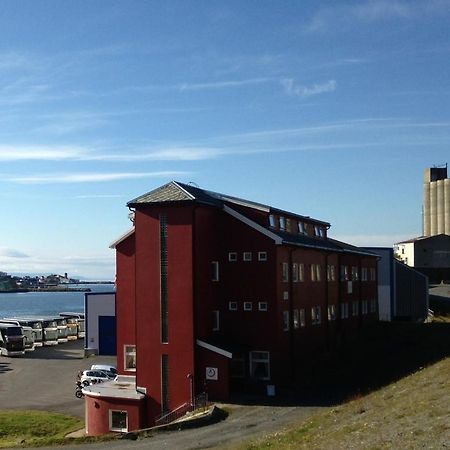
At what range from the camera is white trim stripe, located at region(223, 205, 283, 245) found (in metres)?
42.7

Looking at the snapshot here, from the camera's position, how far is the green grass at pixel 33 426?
40344 mm

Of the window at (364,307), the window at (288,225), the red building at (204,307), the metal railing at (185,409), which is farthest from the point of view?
the window at (364,307)

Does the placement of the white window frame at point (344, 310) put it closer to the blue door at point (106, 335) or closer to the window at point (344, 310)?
the window at point (344, 310)

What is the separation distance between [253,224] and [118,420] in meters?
14.1

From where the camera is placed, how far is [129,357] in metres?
47.2

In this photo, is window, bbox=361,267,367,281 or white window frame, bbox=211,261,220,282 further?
window, bbox=361,267,367,281

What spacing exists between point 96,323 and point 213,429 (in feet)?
131

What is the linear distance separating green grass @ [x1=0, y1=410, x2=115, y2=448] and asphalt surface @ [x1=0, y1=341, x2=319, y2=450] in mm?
1820

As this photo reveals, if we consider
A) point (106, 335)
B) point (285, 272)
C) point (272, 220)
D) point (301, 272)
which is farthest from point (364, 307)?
point (106, 335)

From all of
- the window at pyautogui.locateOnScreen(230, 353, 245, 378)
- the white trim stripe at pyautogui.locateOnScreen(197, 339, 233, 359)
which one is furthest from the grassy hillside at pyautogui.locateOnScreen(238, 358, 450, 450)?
the window at pyautogui.locateOnScreen(230, 353, 245, 378)

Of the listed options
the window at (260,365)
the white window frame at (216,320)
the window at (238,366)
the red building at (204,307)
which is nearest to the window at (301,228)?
the red building at (204,307)

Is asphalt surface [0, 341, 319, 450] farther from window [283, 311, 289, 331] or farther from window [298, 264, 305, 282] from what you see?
window [298, 264, 305, 282]

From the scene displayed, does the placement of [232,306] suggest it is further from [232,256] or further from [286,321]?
[286,321]

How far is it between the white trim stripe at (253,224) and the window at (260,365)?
6.96 metres
